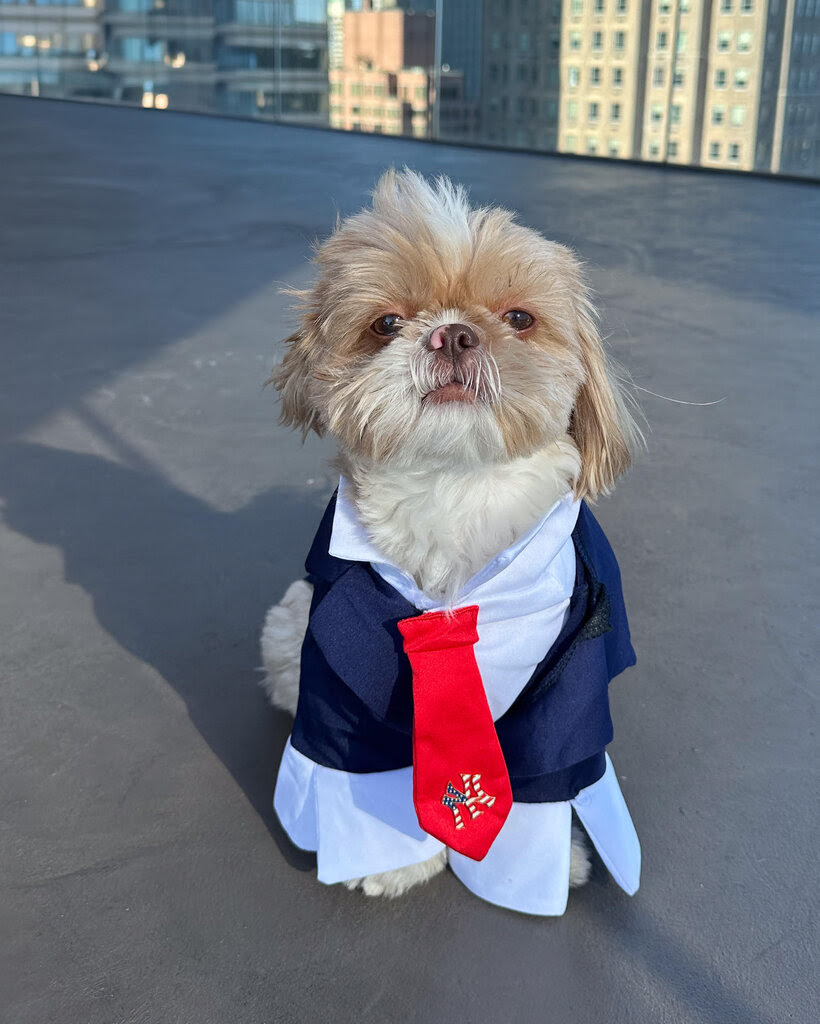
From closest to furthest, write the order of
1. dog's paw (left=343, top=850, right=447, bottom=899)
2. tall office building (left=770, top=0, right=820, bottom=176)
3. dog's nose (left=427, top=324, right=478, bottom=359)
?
1. dog's nose (left=427, top=324, right=478, bottom=359)
2. dog's paw (left=343, top=850, right=447, bottom=899)
3. tall office building (left=770, top=0, right=820, bottom=176)

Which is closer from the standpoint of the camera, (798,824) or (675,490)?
(798,824)

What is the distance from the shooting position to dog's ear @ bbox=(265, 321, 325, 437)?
189 cm

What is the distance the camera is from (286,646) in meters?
2.34

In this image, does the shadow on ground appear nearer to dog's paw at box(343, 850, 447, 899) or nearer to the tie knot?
dog's paw at box(343, 850, 447, 899)

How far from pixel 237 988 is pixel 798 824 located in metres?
1.19

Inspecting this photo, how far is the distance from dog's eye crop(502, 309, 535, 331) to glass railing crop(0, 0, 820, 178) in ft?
34.2

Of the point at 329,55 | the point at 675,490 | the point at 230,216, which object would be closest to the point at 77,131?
the point at 329,55

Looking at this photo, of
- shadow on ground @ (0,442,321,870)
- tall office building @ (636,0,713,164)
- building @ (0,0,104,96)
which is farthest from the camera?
building @ (0,0,104,96)

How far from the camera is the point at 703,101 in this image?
38.2 feet

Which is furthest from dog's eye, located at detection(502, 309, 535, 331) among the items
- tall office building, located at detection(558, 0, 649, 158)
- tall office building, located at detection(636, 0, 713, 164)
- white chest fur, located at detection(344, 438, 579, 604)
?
tall office building, located at detection(558, 0, 649, 158)

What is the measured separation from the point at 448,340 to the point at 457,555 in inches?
17.1

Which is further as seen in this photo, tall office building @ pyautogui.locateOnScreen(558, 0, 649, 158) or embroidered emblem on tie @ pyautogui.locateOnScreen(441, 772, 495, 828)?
tall office building @ pyautogui.locateOnScreen(558, 0, 649, 158)

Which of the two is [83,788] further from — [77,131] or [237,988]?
[77,131]

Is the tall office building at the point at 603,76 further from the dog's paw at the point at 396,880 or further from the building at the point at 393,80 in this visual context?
the dog's paw at the point at 396,880
